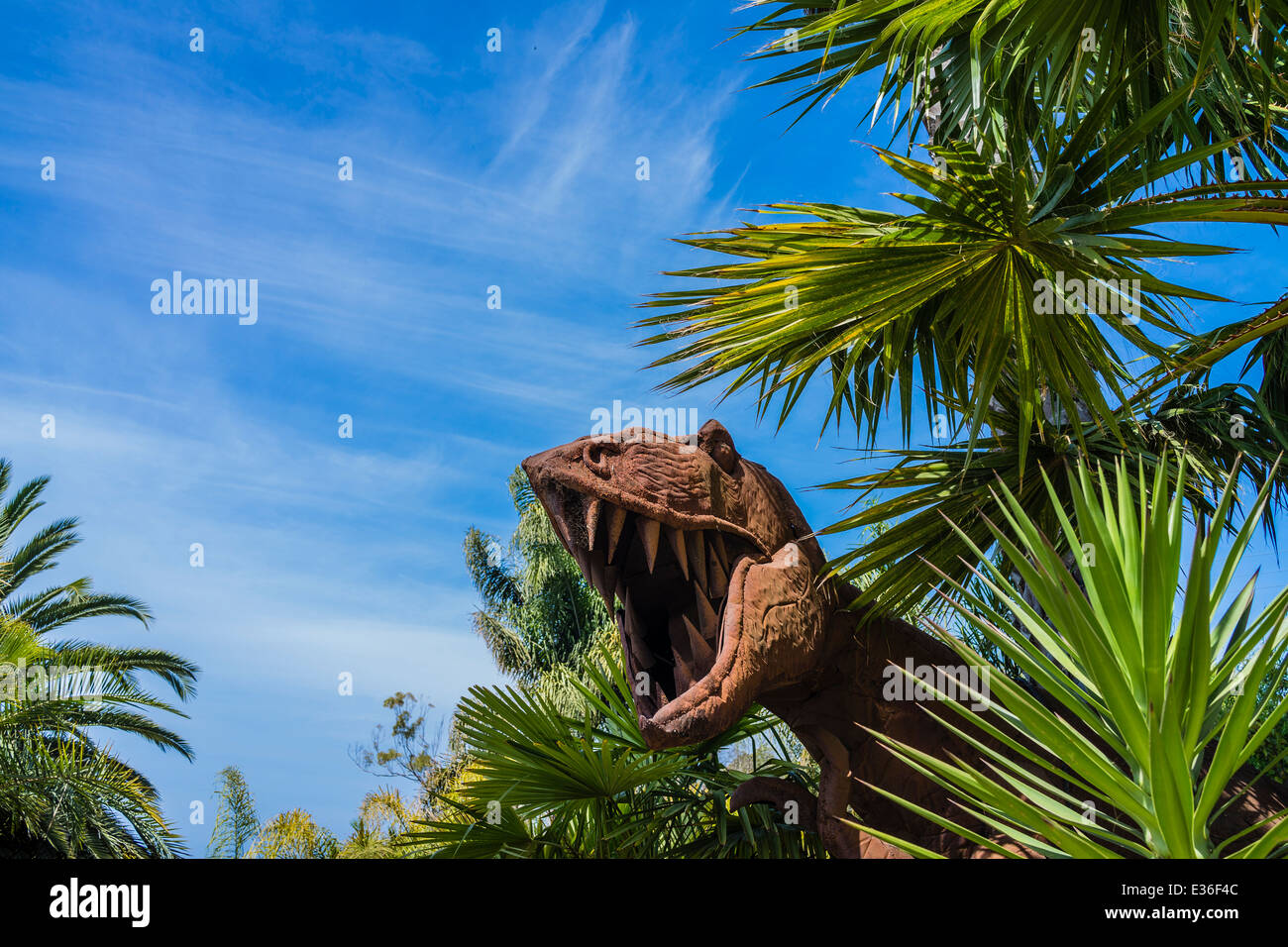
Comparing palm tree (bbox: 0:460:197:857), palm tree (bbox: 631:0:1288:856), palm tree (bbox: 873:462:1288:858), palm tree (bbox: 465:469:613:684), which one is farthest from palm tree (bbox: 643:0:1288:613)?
palm tree (bbox: 465:469:613:684)

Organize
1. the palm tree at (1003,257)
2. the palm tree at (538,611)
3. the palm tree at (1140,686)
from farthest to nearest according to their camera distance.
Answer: the palm tree at (538,611)
the palm tree at (1003,257)
the palm tree at (1140,686)

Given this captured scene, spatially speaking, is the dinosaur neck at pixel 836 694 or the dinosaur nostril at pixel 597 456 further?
the dinosaur neck at pixel 836 694

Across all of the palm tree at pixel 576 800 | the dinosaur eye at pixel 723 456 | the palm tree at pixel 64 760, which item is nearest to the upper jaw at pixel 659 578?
the dinosaur eye at pixel 723 456

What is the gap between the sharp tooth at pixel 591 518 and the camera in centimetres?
344

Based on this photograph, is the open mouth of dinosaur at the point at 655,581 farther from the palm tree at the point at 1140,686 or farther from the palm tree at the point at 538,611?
the palm tree at the point at 538,611

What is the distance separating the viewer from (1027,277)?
3535 mm

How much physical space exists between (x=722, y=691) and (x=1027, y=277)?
1856 mm

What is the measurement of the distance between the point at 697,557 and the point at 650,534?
0.68 feet

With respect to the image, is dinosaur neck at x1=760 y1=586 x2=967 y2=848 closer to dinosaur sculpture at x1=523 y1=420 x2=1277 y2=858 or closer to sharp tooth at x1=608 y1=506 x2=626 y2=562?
dinosaur sculpture at x1=523 y1=420 x2=1277 y2=858

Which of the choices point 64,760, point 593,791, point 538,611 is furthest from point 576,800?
point 538,611
